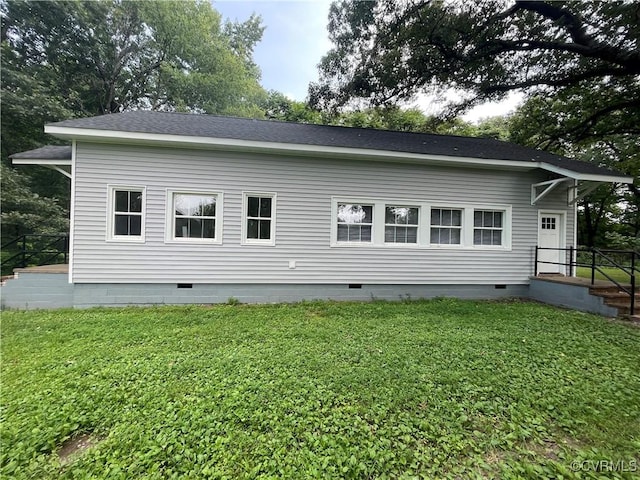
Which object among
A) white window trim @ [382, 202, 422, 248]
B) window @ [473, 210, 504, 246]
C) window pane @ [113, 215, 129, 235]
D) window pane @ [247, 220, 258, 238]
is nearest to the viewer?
window pane @ [113, 215, 129, 235]

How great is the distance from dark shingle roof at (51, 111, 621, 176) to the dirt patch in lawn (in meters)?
5.75

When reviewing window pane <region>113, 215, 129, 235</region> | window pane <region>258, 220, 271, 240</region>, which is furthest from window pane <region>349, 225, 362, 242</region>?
→ window pane <region>113, 215, 129, 235</region>

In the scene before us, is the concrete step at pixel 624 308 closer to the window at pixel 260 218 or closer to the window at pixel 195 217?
the window at pixel 260 218

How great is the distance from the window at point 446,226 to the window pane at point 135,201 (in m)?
7.40

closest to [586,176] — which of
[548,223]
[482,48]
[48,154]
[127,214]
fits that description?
[548,223]

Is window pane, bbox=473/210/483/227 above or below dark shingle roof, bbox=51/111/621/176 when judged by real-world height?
below

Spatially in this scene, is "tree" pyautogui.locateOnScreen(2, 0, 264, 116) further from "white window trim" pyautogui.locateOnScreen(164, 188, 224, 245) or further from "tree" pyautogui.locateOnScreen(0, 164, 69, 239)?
"white window trim" pyautogui.locateOnScreen(164, 188, 224, 245)

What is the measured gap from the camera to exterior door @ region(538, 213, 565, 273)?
8086mm

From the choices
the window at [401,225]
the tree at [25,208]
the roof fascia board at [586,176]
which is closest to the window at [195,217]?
the window at [401,225]

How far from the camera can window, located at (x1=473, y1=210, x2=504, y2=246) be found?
7.90 m

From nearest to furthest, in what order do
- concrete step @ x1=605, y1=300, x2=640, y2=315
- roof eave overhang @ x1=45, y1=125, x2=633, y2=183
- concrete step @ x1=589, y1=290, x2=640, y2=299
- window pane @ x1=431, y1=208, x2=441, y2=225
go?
concrete step @ x1=605, y1=300, x2=640, y2=315, roof eave overhang @ x1=45, y1=125, x2=633, y2=183, concrete step @ x1=589, y1=290, x2=640, y2=299, window pane @ x1=431, y1=208, x2=441, y2=225

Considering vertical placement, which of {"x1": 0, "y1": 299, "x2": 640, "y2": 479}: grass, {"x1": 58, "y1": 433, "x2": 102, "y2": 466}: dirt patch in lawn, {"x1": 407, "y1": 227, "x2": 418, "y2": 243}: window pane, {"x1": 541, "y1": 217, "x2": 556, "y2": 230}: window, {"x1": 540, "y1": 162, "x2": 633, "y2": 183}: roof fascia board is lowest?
{"x1": 58, "y1": 433, "x2": 102, "y2": 466}: dirt patch in lawn

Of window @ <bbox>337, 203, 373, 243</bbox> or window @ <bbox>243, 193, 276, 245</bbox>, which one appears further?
window @ <bbox>337, 203, 373, 243</bbox>

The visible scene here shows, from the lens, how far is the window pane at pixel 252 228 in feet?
23.0
